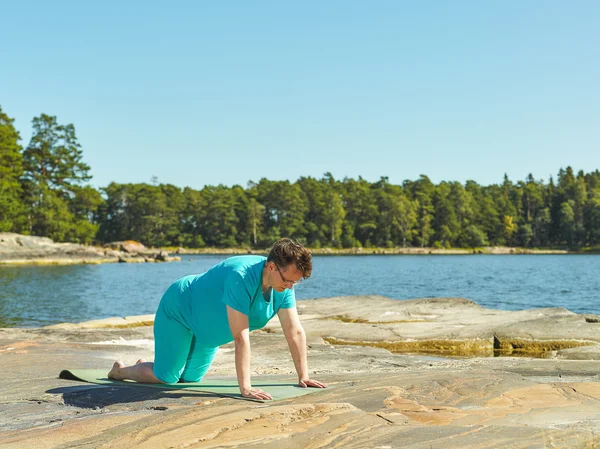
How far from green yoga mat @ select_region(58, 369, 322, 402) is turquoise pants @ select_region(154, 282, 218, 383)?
0.38ft

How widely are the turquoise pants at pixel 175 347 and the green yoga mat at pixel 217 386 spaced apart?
12cm

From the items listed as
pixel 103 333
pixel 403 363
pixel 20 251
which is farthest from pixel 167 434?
pixel 20 251

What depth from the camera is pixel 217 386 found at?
618 centimetres

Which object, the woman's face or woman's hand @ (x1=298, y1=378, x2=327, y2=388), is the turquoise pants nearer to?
woman's hand @ (x1=298, y1=378, x2=327, y2=388)

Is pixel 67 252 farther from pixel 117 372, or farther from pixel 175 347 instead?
pixel 175 347

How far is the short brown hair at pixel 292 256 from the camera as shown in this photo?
4938 mm

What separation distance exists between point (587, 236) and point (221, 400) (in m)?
135

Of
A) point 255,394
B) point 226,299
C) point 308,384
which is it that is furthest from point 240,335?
point 308,384

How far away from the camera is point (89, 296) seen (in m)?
32.8

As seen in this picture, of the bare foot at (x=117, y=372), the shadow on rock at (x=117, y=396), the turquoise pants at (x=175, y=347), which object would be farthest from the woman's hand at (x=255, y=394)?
the bare foot at (x=117, y=372)

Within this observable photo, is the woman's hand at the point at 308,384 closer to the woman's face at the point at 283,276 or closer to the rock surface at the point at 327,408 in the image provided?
the rock surface at the point at 327,408

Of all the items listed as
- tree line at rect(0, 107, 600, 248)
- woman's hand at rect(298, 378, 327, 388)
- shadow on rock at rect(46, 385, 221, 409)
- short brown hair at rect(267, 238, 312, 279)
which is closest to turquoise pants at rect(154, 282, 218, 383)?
shadow on rock at rect(46, 385, 221, 409)

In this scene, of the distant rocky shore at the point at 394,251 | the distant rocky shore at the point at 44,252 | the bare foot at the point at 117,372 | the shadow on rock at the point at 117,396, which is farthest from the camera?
the distant rocky shore at the point at 394,251

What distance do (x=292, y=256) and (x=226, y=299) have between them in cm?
72
